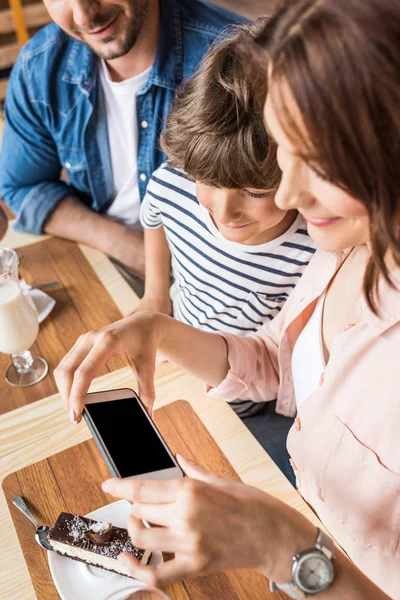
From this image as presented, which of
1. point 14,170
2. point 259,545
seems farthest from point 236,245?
point 14,170

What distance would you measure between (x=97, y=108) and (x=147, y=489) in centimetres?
136

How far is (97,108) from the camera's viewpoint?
1.73 meters

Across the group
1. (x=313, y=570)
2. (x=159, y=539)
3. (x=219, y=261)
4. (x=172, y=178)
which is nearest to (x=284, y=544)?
(x=313, y=570)

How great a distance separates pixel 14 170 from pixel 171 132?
89 centimetres

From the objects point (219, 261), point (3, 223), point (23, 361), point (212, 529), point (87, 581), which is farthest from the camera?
point (3, 223)

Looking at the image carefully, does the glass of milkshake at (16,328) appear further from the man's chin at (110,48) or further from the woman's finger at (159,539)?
the man's chin at (110,48)

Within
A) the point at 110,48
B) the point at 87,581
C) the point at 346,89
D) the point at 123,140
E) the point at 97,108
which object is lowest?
the point at 87,581

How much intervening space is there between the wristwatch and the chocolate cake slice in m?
0.27

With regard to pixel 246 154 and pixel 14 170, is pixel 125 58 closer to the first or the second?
pixel 14 170

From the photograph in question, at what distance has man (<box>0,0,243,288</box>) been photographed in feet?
5.27

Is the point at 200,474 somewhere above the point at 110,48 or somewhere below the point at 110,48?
below

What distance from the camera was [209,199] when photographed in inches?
44.7

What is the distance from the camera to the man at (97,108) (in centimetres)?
161

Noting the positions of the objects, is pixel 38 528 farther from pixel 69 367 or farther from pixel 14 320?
pixel 14 320
